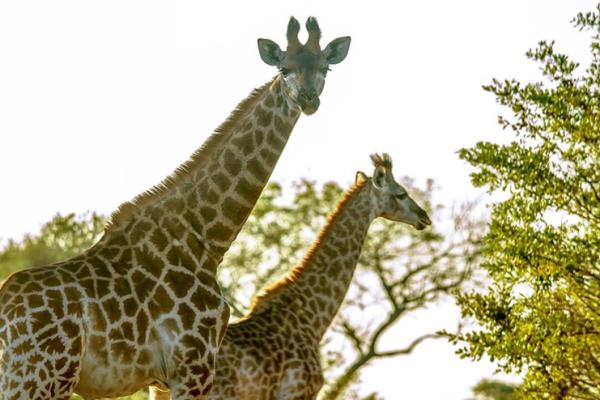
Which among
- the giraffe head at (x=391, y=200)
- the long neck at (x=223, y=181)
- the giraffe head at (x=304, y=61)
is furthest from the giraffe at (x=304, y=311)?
the giraffe head at (x=304, y=61)

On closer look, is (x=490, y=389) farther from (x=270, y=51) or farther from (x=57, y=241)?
(x=270, y=51)

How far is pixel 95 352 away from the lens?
9.52 meters

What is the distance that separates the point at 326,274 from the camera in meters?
13.8

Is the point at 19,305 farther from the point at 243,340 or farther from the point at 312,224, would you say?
the point at 312,224

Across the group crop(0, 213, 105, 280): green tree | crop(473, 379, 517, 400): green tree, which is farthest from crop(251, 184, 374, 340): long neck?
crop(473, 379, 517, 400): green tree

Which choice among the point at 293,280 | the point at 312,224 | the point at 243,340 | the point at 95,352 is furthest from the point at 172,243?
the point at 312,224

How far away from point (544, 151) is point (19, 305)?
261 inches

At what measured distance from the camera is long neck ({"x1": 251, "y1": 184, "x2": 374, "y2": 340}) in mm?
13453

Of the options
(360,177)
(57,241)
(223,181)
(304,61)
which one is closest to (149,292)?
(223,181)

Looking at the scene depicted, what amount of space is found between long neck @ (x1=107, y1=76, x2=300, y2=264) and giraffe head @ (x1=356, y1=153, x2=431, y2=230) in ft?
12.5

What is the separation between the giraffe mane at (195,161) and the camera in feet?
34.2

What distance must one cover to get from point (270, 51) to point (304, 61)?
48 cm

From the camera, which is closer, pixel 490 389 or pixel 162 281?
pixel 162 281

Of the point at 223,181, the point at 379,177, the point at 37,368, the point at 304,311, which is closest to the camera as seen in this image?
the point at 37,368
